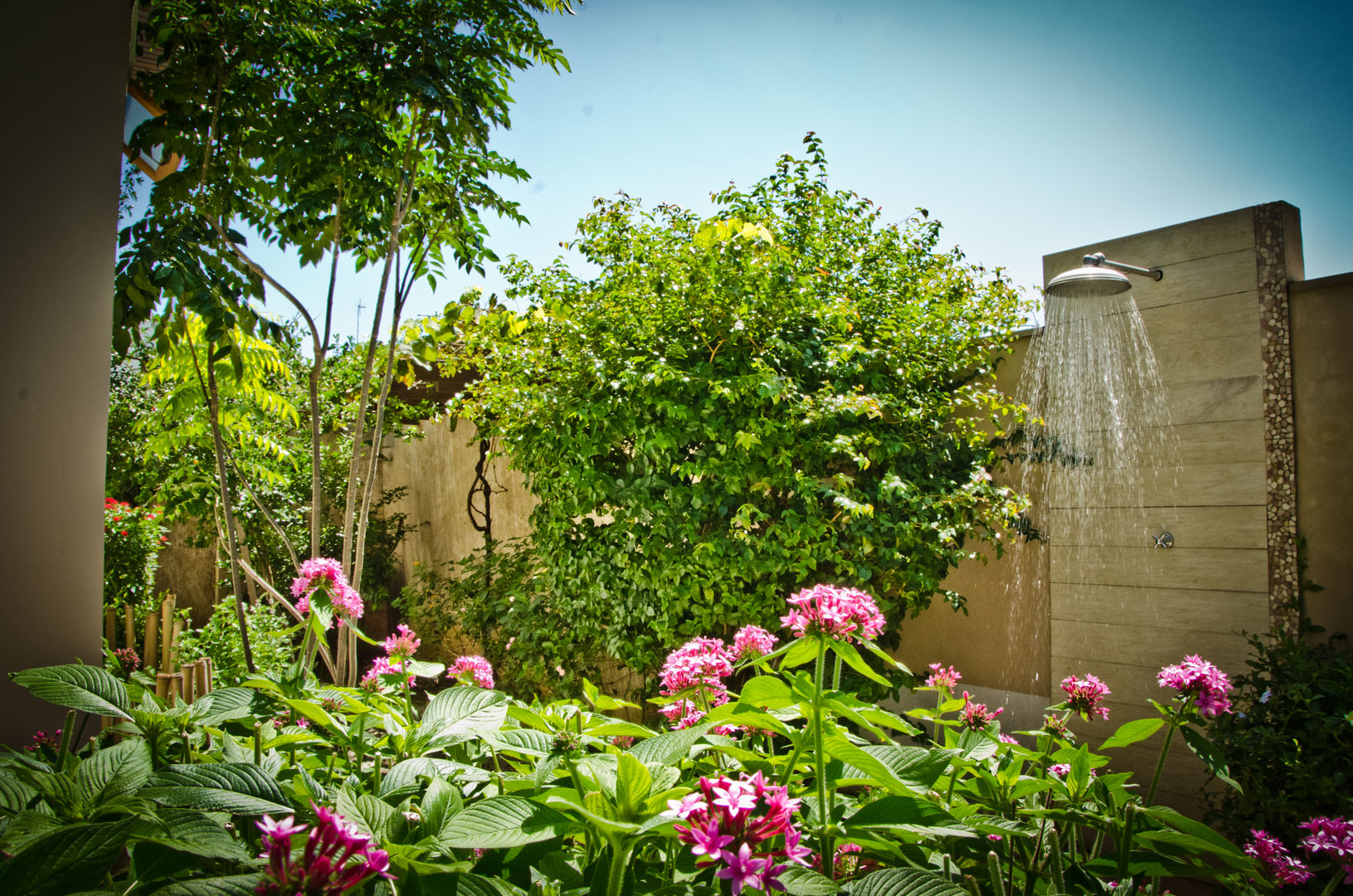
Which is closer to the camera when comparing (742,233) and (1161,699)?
(742,233)

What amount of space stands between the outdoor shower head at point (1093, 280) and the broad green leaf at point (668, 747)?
2860mm

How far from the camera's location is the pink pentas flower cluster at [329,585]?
3.89 ft

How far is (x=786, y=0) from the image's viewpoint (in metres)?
2.85

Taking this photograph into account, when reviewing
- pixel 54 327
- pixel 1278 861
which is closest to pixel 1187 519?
pixel 1278 861

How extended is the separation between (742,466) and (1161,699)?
2274 mm

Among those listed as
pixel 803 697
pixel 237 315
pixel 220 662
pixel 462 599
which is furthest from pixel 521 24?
pixel 220 662

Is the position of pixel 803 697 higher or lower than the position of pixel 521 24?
lower

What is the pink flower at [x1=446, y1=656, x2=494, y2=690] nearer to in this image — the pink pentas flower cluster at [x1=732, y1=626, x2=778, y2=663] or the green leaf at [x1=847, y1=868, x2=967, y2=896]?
the pink pentas flower cluster at [x1=732, y1=626, x2=778, y2=663]

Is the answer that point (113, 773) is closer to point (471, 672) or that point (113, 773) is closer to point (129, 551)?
point (471, 672)

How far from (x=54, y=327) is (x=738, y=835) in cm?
130

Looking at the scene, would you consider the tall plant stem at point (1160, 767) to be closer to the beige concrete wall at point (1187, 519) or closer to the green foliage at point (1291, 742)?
the green foliage at point (1291, 742)

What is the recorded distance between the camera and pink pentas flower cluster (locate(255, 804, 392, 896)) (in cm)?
43

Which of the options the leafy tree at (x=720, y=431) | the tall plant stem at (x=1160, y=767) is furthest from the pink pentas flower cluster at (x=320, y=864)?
the leafy tree at (x=720, y=431)

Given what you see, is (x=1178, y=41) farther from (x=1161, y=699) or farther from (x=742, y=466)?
(x=1161, y=699)
